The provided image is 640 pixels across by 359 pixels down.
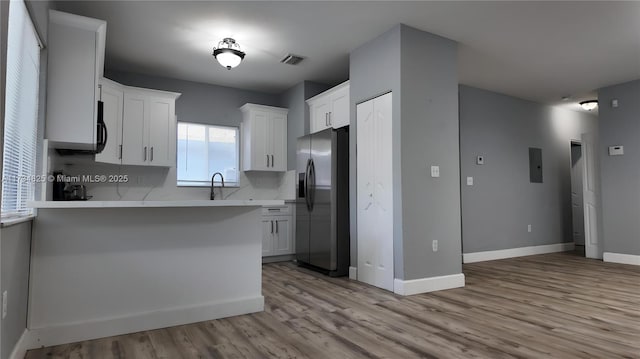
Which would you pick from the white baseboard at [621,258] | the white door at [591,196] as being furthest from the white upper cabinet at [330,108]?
the white baseboard at [621,258]

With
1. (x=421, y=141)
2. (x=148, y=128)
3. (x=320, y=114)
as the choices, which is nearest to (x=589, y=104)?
(x=421, y=141)

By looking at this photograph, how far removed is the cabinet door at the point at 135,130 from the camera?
15.5ft

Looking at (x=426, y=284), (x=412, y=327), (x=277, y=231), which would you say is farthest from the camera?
(x=277, y=231)

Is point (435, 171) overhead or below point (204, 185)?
overhead

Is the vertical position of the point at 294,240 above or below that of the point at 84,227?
below

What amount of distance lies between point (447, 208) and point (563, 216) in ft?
13.6

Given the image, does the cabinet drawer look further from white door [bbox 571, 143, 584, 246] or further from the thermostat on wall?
white door [bbox 571, 143, 584, 246]

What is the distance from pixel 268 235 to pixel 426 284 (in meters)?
2.53

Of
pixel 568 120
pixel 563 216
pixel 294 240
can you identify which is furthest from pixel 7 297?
pixel 568 120

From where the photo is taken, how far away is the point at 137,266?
104 inches

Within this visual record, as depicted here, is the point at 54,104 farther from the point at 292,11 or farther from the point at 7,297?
the point at 292,11

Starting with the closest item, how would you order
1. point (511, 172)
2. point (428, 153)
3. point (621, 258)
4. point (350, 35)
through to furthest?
point (428, 153), point (350, 35), point (621, 258), point (511, 172)

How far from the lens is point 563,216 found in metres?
6.74

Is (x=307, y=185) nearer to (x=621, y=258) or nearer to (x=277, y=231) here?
(x=277, y=231)
